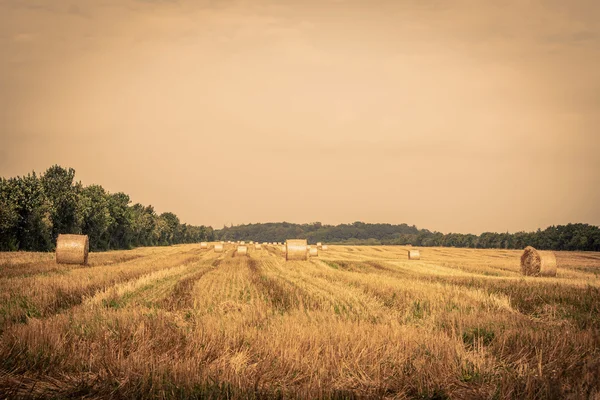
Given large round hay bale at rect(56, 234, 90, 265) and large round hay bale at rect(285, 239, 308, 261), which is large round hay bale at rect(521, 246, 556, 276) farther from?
large round hay bale at rect(56, 234, 90, 265)

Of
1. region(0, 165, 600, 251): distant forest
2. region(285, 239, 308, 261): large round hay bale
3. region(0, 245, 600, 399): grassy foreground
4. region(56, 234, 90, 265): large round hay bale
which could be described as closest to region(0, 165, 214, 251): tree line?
region(0, 165, 600, 251): distant forest

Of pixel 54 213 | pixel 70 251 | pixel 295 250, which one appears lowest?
pixel 295 250

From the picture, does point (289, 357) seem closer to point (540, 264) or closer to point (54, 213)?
point (540, 264)

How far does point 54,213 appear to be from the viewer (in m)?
51.7

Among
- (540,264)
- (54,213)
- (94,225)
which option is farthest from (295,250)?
(94,225)

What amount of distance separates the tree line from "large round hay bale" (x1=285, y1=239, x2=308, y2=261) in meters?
26.9

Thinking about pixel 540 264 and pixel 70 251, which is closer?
pixel 540 264

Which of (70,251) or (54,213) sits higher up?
(54,213)

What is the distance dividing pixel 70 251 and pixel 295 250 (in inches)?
683

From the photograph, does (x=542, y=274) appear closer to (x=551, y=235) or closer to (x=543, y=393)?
(x=543, y=393)

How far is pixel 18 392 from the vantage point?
5133mm

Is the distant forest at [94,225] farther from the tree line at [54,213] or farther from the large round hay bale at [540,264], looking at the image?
the large round hay bale at [540,264]

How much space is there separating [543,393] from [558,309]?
855 centimetres

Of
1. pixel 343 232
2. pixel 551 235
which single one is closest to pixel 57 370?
pixel 551 235
